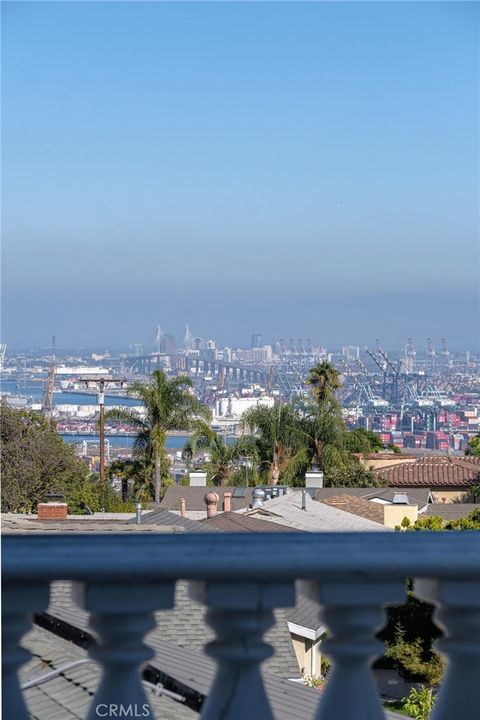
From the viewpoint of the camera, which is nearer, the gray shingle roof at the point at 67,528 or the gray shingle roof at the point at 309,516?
the gray shingle roof at the point at 67,528

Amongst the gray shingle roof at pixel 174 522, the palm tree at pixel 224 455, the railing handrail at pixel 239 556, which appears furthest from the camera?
the palm tree at pixel 224 455

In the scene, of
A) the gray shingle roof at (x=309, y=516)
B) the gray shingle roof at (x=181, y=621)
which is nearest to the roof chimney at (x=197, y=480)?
the gray shingle roof at (x=309, y=516)

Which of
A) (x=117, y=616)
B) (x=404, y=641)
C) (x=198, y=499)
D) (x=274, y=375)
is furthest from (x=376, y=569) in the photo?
(x=274, y=375)

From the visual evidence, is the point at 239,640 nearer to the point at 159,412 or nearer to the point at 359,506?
the point at 359,506

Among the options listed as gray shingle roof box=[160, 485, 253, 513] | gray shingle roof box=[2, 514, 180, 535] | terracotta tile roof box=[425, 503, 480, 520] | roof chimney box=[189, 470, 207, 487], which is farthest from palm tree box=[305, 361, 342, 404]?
gray shingle roof box=[2, 514, 180, 535]

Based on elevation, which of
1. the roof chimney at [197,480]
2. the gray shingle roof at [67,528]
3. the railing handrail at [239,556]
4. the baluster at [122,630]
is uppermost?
the railing handrail at [239,556]

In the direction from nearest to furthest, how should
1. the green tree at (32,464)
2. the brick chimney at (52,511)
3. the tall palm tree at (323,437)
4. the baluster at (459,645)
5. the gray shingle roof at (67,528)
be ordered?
the baluster at (459,645) → the gray shingle roof at (67,528) → the brick chimney at (52,511) → the green tree at (32,464) → the tall palm tree at (323,437)

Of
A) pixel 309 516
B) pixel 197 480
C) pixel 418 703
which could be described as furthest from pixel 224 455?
pixel 418 703

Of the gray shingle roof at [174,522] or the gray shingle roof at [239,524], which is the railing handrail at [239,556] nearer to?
the gray shingle roof at [174,522]
